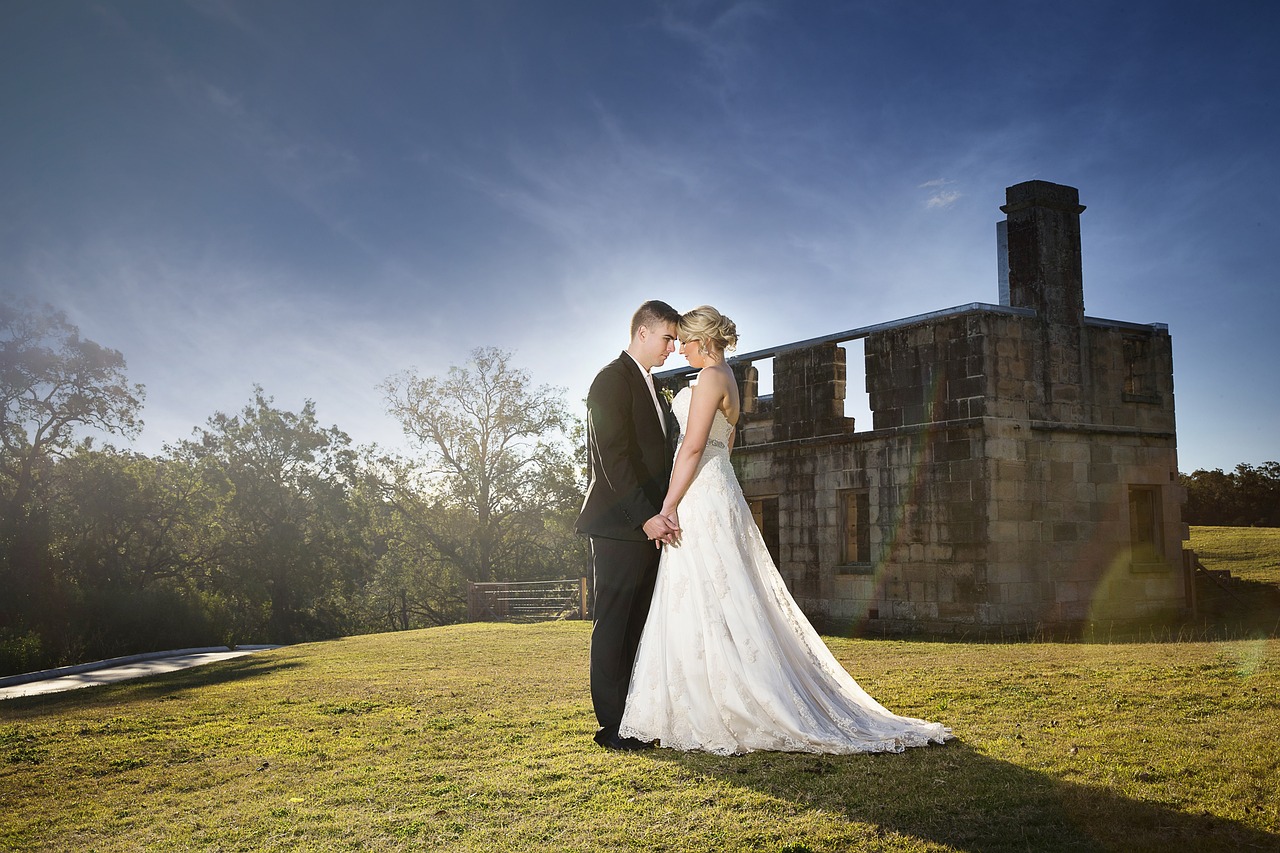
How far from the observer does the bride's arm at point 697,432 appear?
5410 millimetres

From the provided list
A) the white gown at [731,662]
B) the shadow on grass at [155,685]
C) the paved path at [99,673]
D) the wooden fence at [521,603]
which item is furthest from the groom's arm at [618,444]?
the wooden fence at [521,603]

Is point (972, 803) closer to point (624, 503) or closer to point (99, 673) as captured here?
point (624, 503)

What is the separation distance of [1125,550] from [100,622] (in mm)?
20739

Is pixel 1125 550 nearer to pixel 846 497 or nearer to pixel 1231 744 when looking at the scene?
pixel 846 497

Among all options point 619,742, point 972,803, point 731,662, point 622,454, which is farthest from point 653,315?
point 972,803

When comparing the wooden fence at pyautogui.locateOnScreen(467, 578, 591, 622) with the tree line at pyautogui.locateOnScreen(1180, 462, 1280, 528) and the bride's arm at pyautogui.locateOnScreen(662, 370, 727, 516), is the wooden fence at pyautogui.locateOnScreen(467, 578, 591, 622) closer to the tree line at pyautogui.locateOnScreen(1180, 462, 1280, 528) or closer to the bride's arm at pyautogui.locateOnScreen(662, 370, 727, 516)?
the tree line at pyautogui.locateOnScreen(1180, 462, 1280, 528)

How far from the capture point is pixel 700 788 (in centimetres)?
403

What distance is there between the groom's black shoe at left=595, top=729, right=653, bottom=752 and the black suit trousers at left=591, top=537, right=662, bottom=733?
0.19 ft

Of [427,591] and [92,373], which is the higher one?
[92,373]

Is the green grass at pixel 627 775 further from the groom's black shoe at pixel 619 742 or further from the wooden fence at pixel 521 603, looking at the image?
the wooden fence at pixel 521 603

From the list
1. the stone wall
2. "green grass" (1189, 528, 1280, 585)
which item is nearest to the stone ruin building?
the stone wall

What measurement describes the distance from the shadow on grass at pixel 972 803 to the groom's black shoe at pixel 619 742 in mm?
323

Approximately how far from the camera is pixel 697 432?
5414 mm

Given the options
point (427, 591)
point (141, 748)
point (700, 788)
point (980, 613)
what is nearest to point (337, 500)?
point (427, 591)
